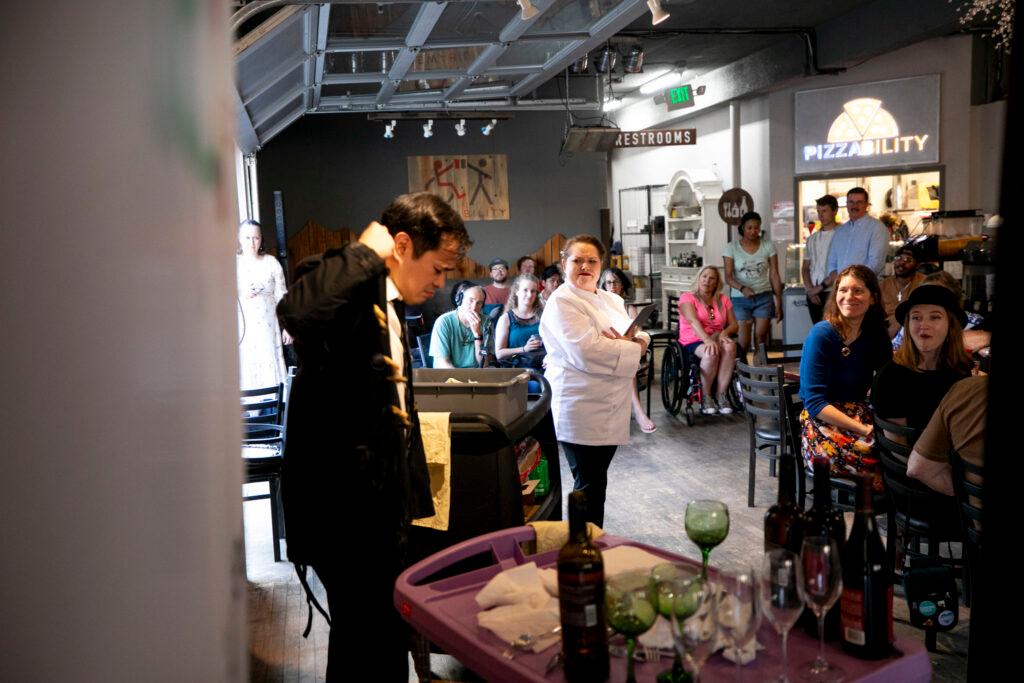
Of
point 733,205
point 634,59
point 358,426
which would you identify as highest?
point 634,59

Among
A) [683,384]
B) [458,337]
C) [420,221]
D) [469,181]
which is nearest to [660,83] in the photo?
A: [469,181]

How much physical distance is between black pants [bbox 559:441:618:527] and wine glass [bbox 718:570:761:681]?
253cm

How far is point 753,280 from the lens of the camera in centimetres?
910

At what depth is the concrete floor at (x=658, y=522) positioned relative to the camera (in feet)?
11.4

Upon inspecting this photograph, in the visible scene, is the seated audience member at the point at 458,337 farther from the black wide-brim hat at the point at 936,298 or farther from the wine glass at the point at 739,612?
the wine glass at the point at 739,612

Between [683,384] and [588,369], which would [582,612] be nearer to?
[588,369]

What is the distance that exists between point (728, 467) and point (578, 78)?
7.31 m

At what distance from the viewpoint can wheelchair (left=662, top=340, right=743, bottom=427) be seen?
25.6ft

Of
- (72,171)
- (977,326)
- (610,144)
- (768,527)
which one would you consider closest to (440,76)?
(610,144)

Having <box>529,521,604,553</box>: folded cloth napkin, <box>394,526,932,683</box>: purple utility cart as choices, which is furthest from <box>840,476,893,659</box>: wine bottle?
<box>529,521,604,553</box>: folded cloth napkin

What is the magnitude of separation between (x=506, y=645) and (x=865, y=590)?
665mm

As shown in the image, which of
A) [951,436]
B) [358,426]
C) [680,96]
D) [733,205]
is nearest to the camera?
[358,426]

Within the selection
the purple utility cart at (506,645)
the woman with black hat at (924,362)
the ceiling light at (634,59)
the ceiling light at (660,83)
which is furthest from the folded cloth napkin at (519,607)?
the ceiling light at (660,83)

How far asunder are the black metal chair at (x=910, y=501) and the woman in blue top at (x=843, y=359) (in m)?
0.44
